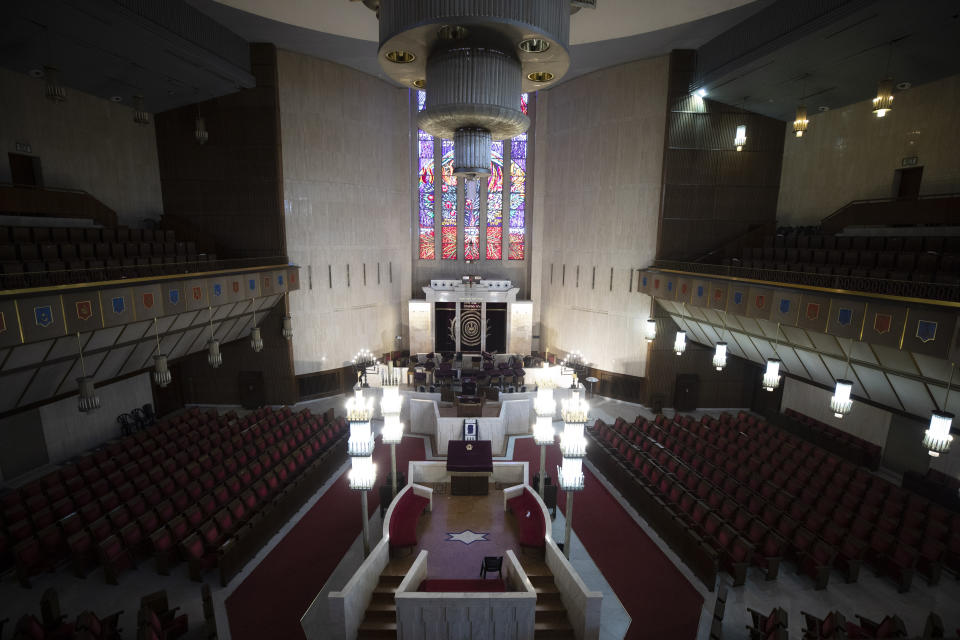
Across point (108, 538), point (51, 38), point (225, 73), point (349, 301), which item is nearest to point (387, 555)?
point (108, 538)

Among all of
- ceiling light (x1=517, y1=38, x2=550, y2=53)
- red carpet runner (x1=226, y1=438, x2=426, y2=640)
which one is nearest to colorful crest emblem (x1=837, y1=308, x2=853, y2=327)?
ceiling light (x1=517, y1=38, x2=550, y2=53)

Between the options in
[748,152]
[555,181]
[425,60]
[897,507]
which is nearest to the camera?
[425,60]

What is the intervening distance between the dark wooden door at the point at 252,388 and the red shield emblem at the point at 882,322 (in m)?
14.9

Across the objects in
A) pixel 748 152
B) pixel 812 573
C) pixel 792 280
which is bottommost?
pixel 812 573

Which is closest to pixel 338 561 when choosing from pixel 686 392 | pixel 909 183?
pixel 686 392

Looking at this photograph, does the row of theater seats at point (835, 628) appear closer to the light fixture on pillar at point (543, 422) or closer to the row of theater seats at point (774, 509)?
the row of theater seats at point (774, 509)

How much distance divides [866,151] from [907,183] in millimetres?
1361

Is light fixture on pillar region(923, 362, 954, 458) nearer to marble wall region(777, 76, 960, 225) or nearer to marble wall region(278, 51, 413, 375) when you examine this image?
marble wall region(777, 76, 960, 225)

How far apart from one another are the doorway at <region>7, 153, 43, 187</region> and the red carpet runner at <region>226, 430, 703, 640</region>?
9.29 meters

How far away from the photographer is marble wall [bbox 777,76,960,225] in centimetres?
946

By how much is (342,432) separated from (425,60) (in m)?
8.91

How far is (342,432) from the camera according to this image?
10727mm

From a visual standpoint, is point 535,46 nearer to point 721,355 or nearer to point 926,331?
point 926,331

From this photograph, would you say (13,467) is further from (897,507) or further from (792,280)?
(897,507)
